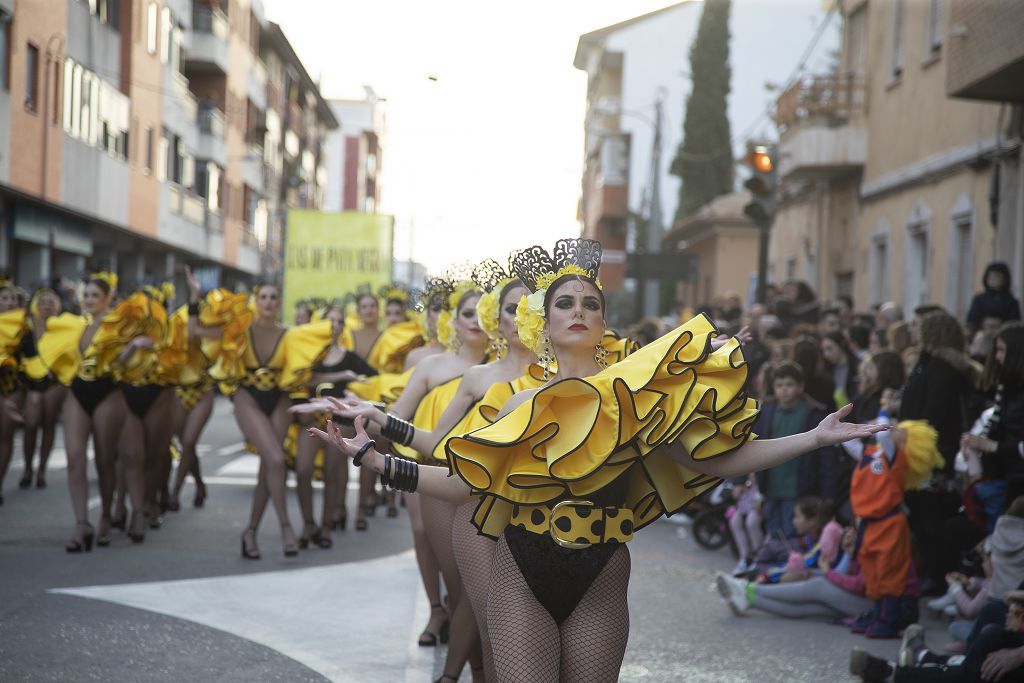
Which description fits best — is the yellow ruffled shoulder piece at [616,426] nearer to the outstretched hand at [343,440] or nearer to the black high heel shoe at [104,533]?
the outstretched hand at [343,440]

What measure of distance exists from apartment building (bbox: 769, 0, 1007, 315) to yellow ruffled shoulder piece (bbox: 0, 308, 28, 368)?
988 centimetres

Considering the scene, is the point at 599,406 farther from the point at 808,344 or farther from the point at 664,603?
the point at 808,344

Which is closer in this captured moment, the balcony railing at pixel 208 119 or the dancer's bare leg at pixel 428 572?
the dancer's bare leg at pixel 428 572

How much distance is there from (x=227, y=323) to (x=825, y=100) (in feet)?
49.1

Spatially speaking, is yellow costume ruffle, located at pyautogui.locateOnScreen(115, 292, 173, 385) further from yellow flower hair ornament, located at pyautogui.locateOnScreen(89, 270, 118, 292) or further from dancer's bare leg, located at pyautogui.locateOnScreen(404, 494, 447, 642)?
dancer's bare leg, located at pyautogui.locateOnScreen(404, 494, 447, 642)

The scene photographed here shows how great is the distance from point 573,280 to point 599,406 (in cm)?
71

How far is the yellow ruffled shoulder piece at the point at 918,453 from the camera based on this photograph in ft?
29.9

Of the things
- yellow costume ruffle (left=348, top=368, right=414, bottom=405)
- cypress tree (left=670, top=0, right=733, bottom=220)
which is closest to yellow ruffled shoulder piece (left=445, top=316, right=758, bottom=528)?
yellow costume ruffle (left=348, top=368, right=414, bottom=405)

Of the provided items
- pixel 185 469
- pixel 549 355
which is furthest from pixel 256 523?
pixel 549 355

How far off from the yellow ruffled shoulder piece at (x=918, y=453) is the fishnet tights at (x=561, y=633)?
16.9 ft

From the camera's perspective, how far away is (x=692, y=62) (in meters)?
49.3

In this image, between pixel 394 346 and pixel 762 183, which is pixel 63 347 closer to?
pixel 394 346

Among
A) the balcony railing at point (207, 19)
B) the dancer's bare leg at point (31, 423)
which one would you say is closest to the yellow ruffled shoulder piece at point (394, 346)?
the dancer's bare leg at point (31, 423)

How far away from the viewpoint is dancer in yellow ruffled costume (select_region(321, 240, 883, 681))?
14.4ft
